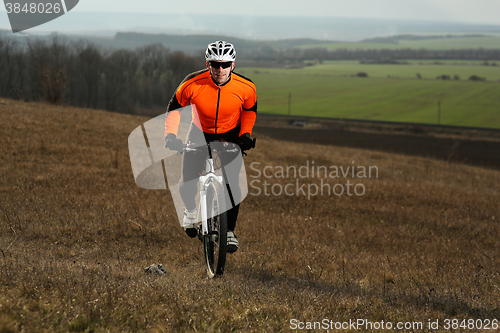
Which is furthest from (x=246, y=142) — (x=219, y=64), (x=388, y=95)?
(x=388, y=95)

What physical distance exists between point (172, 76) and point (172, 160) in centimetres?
8311

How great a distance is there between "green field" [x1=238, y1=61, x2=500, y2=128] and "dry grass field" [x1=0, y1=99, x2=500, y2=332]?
72.5m

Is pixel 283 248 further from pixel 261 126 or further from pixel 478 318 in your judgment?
pixel 261 126

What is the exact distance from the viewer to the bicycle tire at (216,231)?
5831 mm

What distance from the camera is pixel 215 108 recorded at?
619 cm

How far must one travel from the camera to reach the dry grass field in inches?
168

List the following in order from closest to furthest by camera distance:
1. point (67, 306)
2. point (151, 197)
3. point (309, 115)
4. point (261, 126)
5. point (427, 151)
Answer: point (67, 306) < point (151, 197) < point (427, 151) < point (261, 126) < point (309, 115)

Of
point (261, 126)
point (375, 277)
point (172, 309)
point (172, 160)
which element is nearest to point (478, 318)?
point (375, 277)

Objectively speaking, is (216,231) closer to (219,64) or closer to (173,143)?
(173,143)

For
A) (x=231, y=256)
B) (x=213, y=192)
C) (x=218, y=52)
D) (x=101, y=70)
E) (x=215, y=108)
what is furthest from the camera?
(x=101, y=70)

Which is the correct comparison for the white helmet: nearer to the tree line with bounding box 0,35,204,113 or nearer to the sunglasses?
the sunglasses

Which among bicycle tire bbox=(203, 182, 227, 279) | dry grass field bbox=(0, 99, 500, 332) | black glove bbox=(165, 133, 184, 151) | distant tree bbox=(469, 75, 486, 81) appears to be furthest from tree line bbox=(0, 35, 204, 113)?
distant tree bbox=(469, 75, 486, 81)

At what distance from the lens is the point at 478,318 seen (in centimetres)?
478

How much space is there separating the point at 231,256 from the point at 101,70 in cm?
9529
